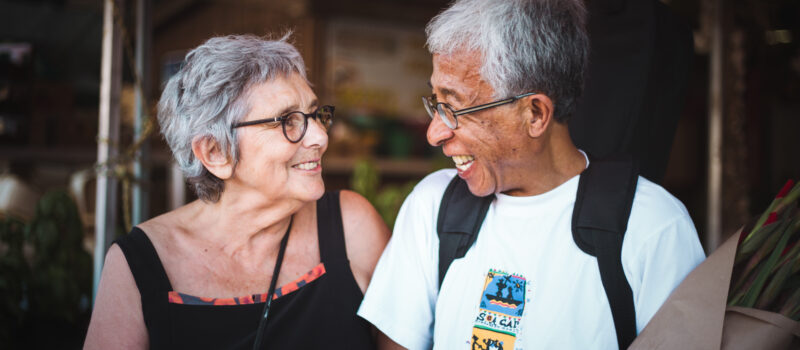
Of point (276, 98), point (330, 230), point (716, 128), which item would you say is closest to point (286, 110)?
point (276, 98)

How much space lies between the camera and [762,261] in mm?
1135

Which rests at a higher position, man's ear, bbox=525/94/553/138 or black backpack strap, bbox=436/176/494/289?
man's ear, bbox=525/94/553/138

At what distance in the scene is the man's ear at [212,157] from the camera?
5.21 feet

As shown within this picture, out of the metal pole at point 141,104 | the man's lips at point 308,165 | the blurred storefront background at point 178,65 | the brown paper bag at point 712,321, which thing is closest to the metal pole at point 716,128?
the blurred storefront background at point 178,65

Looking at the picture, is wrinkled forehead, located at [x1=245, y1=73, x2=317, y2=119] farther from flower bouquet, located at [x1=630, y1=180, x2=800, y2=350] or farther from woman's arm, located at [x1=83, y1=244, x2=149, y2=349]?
flower bouquet, located at [x1=630, y1=180, x2=800, y2=350]

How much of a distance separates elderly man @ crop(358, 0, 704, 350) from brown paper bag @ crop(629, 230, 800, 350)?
0.23 ft

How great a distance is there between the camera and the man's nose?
1402mm

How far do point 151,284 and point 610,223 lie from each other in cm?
118

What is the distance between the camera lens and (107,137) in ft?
6.84

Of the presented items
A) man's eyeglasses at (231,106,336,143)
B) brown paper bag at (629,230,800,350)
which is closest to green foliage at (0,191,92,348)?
man's eyeglasses at (231,106,336,143)

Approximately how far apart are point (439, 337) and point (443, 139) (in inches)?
19.9

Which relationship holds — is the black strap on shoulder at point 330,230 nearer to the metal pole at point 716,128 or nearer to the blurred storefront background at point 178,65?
the blurred storefront background at point 178,65

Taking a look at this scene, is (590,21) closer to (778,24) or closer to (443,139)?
(443,139)

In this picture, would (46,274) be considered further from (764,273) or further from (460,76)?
(764,273)
